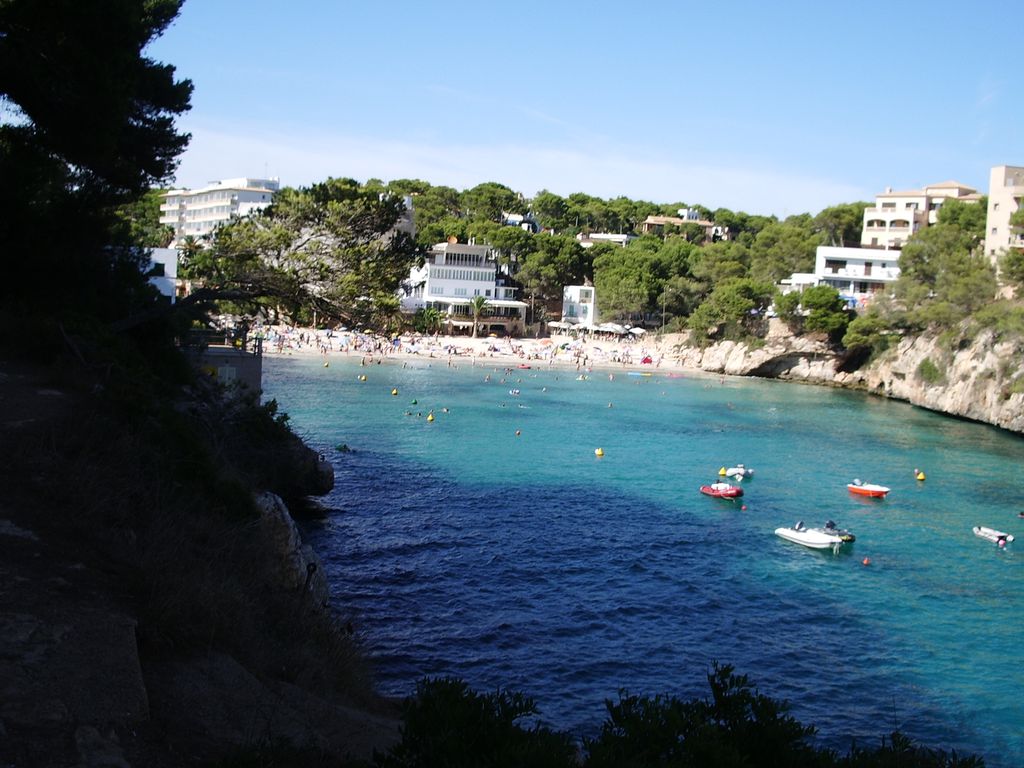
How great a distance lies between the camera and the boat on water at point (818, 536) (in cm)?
2534

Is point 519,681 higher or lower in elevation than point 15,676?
lower

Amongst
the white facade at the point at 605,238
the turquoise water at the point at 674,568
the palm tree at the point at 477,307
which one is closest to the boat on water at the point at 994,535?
the turquoise water at the point at 674,568

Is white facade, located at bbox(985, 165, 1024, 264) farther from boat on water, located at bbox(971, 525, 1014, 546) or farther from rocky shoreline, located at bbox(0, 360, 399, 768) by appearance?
rocky shoreline, located at bbox(0, 360, 399, 768)

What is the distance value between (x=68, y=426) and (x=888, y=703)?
1382 centimetres

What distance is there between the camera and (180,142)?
1992 cm

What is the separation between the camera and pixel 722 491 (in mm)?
31094

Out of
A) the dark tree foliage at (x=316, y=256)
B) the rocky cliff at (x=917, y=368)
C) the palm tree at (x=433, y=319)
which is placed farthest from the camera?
the palm tree at (x=433, y=319)

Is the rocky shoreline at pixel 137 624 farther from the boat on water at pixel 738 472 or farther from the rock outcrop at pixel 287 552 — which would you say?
the boat on water at pixel 738 472

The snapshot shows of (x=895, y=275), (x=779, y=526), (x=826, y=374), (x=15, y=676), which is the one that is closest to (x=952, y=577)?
(x=779, y=526)

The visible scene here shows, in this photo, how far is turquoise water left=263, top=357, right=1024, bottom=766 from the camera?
16.4 metres

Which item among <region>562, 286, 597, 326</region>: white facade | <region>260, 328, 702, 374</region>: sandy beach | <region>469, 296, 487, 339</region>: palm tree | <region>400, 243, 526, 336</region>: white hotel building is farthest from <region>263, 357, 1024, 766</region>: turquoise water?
<region>562, 286, 597, 326</region>: white facade

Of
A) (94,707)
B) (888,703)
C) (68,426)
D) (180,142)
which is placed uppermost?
(180,142)

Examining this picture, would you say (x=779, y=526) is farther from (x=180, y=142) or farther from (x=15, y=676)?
(x=15, y=676)

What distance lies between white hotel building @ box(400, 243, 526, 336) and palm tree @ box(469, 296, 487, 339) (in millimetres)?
446
